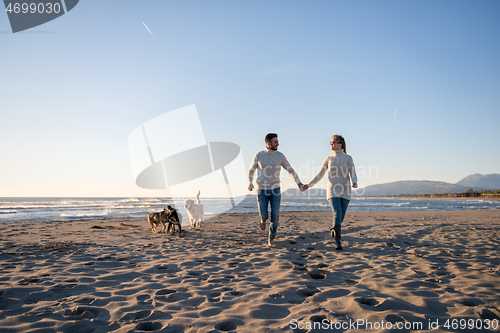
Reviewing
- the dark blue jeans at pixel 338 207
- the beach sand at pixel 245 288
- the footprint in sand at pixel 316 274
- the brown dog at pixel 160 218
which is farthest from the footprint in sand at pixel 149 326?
the brown dog at pixel 160 218

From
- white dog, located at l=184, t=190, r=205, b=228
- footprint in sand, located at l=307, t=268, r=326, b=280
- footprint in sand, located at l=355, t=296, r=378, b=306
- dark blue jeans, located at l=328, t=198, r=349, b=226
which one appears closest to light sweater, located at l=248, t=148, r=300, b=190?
dark blue jeans, located at l=328, t=198, r=349, b=226

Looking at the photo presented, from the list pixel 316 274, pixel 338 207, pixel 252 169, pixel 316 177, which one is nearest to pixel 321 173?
pixel 316 177

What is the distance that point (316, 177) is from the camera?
532cm

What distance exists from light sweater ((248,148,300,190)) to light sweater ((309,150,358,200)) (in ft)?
2.30

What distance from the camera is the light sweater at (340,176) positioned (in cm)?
504

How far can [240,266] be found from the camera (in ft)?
12.8

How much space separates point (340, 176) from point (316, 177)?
0.49 m

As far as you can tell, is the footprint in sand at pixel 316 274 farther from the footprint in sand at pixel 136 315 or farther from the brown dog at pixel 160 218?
the brown dog at pixel 160 218

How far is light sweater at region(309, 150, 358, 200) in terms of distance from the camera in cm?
504

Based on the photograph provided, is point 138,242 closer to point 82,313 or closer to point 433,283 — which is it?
point 82,313

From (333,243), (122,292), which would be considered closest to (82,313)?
(122,292)

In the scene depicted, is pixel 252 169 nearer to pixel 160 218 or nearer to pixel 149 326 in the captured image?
pixel 160 218

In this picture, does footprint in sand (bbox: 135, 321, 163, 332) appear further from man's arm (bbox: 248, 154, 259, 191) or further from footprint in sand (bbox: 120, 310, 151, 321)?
man's arm (bbox: 248, 154, 259, 191)

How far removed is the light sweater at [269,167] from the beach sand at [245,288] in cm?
139
